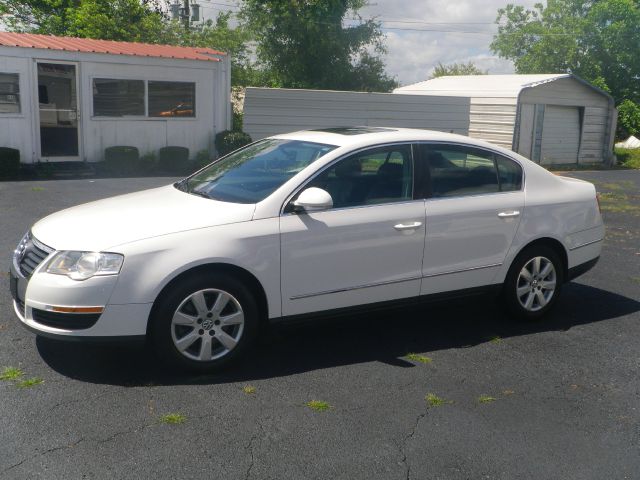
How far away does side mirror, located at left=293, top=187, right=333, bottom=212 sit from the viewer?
15.8 feet

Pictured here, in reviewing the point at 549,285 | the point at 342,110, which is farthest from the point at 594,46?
the point at 549,285

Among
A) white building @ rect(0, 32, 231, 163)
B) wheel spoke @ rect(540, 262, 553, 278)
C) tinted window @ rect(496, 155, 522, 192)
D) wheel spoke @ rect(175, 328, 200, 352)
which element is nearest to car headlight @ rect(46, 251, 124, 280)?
wheel spoke @ rect(175, 328, 200, 352)

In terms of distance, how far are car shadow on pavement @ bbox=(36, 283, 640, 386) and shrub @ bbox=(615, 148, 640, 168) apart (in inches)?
864

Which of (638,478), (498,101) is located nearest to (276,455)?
(638,478)

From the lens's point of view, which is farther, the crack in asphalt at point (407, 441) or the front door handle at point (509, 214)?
the front door handle at point (509, 214)

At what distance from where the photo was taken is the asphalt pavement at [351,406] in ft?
12.1

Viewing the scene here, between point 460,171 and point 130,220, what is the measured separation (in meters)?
2.62

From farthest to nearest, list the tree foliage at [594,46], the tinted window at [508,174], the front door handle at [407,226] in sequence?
the tree foliage at [594,46], the tinted window at [508,174], the front door handle at [407,226]

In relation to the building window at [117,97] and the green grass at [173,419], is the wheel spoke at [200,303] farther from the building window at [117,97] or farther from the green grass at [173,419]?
the building window at [117,97]

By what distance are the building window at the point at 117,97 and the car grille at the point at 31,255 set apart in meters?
12.4

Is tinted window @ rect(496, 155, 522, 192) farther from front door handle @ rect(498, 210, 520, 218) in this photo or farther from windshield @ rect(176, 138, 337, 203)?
windshield @ rect(176, 138, 337, 203)

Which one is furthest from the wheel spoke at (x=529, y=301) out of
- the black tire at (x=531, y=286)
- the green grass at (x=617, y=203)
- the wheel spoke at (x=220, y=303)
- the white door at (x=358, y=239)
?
the green grass at (x=617, y=203)

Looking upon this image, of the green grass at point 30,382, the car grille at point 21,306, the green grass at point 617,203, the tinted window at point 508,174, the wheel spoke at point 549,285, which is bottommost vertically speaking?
the green grass at point 617,203

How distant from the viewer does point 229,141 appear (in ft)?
58.1
